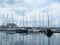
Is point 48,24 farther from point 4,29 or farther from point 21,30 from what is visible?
point 4,29

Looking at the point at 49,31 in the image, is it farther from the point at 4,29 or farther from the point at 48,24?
the point at 4,29

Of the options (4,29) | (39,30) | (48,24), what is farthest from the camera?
(4,29)

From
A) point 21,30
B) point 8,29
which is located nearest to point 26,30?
point 21,30

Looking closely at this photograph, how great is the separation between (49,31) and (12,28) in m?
50.9

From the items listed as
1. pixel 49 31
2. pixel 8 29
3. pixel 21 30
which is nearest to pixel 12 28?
pixel 8 29

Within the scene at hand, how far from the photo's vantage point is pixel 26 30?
8944 centimetres

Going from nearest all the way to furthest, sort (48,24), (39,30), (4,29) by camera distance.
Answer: (48,24)
(39,30)
(4,29)

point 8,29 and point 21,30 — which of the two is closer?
point 21,30

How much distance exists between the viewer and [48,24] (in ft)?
214

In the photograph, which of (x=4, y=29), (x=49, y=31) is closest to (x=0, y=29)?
(x=4, y=29)

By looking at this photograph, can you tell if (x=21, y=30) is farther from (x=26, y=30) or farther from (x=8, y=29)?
(x=8, y=29)

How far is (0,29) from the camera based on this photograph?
11075 centimetres

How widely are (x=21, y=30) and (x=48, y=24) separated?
87.8 ft

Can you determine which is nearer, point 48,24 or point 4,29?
point 48,24
